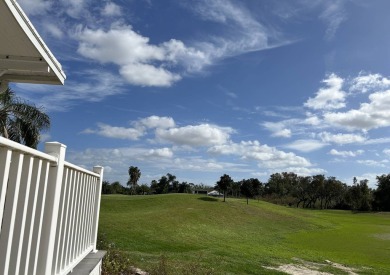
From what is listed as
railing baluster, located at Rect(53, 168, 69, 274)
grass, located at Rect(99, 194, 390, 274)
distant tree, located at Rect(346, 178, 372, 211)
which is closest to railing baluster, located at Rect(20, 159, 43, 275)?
railing baluster, located at Rect(53, 168, 69, 274)

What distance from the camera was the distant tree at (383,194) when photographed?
9738 centimetres

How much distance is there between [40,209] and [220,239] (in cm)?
2314

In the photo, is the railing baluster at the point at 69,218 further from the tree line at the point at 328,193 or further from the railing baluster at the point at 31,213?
the tree line at the point at 328,193

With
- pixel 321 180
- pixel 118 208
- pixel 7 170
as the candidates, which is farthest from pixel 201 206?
pixel 321 180

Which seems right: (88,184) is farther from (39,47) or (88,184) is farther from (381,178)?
(381,178)

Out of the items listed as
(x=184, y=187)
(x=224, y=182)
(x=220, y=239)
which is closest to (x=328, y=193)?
(x=184, y=187)

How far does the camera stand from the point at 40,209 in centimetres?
297

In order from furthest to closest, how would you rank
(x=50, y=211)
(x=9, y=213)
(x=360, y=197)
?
(x=360, y=197)
(x=50, y=211)
(x=9, y=213)

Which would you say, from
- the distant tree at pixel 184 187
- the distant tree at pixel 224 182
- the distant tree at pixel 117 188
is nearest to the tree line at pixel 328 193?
the distant tree at pixel 184 187

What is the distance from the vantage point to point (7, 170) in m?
2.23

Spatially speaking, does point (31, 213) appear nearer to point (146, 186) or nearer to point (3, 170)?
point (3, 170)

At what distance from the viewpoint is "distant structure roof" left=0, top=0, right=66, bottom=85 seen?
325 cm

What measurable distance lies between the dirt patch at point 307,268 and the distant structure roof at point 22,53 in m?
12.0

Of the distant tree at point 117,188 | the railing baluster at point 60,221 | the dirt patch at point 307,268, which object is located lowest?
the dirt patch at point 307,268
